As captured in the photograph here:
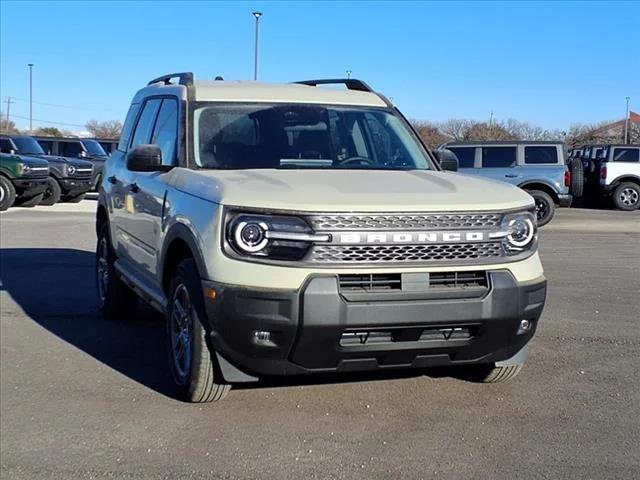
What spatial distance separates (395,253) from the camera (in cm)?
400

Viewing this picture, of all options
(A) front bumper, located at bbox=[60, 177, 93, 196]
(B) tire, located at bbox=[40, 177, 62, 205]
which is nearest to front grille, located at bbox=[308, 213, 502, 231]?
(B) tire, located at bbox=[40, 177, 62, 205]

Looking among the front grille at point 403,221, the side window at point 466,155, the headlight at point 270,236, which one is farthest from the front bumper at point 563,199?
the headlight at point 270,236

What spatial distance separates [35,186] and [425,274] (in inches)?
641

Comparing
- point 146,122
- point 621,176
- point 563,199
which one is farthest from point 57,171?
point 621,176

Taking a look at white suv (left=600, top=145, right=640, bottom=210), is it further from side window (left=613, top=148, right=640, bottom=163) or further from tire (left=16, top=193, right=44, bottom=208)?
tire (left=16, top=193, right=44, bottom=208)

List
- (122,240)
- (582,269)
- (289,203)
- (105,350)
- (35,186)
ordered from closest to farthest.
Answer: (289,203)
(105,350)
(122,240)
(582,269)
(35,186)

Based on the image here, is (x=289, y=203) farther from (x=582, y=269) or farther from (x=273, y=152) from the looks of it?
(x=582, y=269)

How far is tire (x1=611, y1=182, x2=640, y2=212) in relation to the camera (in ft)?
71.8

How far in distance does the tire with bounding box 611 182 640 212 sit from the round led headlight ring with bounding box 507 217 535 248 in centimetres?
1908

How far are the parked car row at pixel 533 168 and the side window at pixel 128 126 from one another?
11038 millimetres

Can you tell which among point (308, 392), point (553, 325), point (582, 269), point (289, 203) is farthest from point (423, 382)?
point (582, 269)

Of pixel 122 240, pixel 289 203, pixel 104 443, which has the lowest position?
pixel 104 443

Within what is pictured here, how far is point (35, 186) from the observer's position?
18.5 m

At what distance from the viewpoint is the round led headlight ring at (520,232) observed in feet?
14.1
